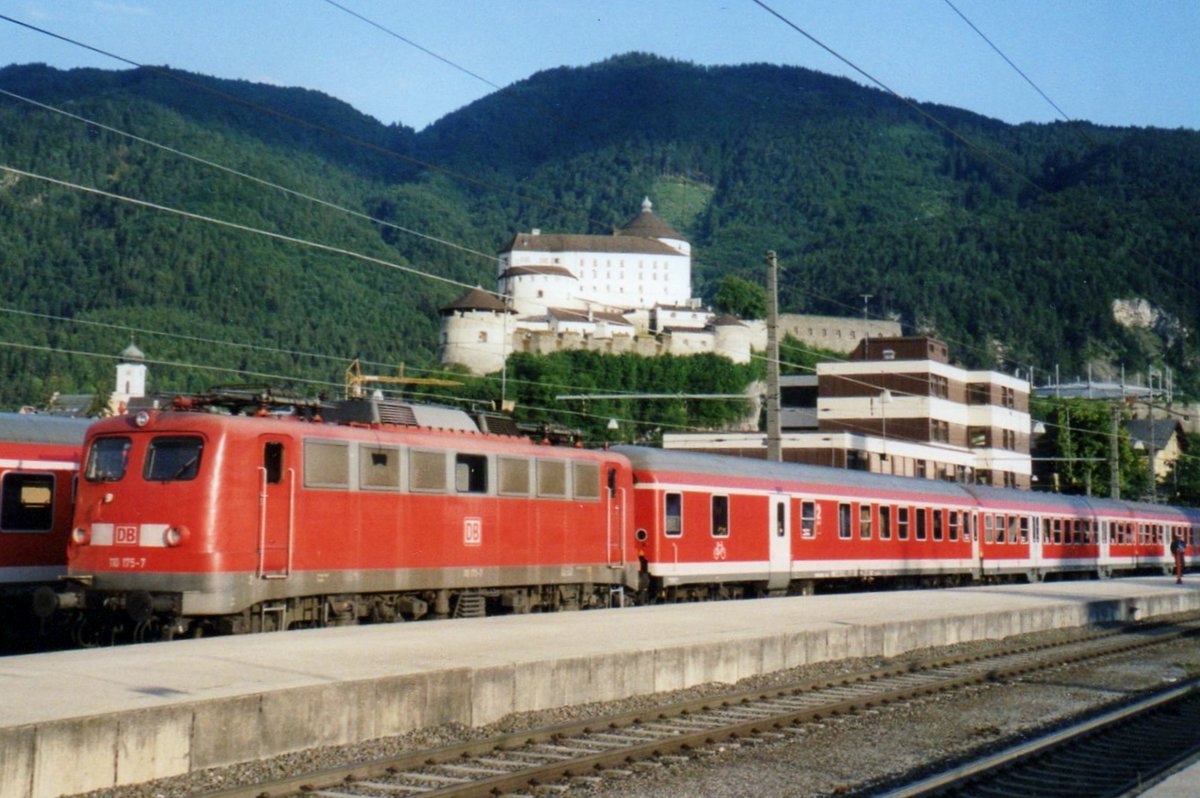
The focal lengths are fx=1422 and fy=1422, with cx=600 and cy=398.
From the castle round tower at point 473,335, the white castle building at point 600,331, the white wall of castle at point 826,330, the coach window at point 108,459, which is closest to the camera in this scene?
the coach window at point 108,459

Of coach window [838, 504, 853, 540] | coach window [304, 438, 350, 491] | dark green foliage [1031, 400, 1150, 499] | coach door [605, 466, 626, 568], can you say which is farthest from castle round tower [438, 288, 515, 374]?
coach window [304, 438, 350, 491]

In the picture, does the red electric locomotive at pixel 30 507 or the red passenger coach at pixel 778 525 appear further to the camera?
the red passenger coach at pixel 778 525

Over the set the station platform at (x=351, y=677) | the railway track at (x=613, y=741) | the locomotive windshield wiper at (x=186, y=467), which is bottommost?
the railway track at (x=613, y=741)

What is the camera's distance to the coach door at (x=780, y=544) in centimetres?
3253

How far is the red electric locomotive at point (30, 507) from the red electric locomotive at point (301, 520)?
4.37 ft

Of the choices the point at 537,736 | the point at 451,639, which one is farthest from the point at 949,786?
the point at 451,639

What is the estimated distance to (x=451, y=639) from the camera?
1717cm

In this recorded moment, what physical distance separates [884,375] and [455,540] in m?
83.0

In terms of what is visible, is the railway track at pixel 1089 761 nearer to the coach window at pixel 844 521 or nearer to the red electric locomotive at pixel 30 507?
the red electric locomotive at pixel 30 507

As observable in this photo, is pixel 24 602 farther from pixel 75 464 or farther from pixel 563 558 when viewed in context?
pixel 563 558

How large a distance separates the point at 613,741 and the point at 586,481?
1261cm

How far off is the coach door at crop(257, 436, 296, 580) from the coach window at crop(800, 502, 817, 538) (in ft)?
57.5

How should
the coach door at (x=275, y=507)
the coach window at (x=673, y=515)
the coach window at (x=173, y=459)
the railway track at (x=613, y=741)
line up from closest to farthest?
the railway track at (x=613, y=741) < the coach window at (x=173, y=459) < the coach door at (x=275, y=507) < the coach window at (x=673, y=515)

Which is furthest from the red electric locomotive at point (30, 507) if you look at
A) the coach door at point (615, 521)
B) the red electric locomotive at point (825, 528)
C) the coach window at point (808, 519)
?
the coach window at point (808, 519)
